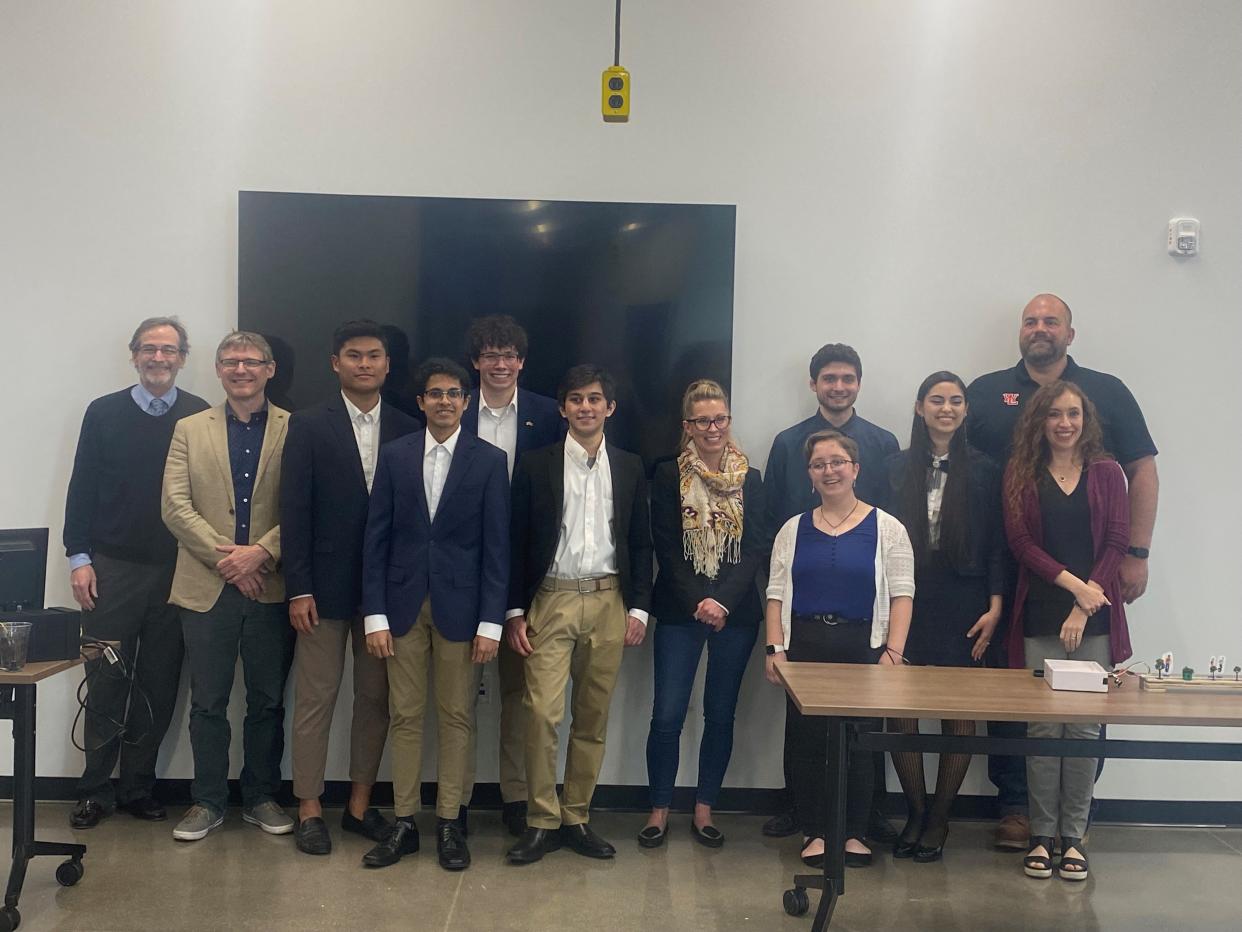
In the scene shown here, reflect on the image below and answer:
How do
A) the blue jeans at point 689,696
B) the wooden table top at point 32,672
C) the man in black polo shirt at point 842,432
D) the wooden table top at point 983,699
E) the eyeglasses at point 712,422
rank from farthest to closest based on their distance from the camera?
the man in black polo shirt at point 842,432
the blue jeans at point 689,696
the eyeglasses at point 712,422
the wooden table top at point 32,672
the wooden table top at point 983,699

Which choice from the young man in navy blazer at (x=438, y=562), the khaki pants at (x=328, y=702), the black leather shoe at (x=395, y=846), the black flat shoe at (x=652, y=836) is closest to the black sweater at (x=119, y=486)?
the khaki pants at (x=328, y=702)

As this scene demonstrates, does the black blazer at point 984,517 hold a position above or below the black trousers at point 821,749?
above

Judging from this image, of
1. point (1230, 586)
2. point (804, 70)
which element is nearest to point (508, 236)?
point (804, 70)

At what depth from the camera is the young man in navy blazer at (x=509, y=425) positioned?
3988 mm

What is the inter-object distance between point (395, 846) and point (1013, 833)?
7.64 ft

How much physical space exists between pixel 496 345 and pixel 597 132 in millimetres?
1050

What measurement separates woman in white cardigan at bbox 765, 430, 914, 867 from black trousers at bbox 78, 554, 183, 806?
235 cm

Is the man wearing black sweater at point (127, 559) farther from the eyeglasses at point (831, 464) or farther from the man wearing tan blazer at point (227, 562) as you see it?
the eyeglasses at point (831, 464)

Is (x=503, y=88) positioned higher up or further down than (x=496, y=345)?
higher up

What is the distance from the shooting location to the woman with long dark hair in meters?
3.90

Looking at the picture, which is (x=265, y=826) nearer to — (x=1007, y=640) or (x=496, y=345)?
(x=496, y=345)

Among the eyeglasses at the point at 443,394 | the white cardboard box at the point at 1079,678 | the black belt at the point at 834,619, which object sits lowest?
the white cardboard box at the point at 1079,678

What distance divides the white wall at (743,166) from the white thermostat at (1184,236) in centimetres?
5

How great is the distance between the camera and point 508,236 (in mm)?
4297
